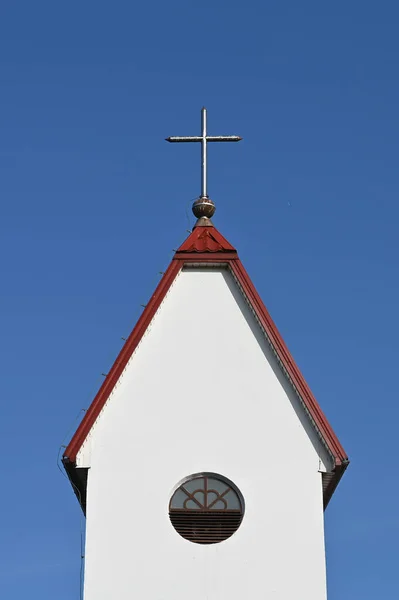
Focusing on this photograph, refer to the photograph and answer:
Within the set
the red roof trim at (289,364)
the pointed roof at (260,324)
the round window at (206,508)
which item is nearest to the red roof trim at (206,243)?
the pointed roof at (260,324)

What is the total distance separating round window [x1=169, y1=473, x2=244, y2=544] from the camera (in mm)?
22500

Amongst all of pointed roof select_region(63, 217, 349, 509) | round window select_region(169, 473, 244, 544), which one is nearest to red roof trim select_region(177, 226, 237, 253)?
pointed roof select_region(63, 217, 349, 509)

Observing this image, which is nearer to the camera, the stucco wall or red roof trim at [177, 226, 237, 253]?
the stucco wall

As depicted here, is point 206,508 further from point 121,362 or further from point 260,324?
point 260,324

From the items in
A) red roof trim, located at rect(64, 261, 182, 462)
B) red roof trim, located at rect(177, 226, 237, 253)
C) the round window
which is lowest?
the round window

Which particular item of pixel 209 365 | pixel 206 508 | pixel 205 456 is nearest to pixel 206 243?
pixel 209 365

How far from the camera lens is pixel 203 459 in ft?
75.0

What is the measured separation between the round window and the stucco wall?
0.59 feet

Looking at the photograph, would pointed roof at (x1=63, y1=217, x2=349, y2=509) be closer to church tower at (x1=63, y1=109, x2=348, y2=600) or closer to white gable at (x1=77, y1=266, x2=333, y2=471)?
church tower at (x1=63, y1=109, x2=348, y2=600)

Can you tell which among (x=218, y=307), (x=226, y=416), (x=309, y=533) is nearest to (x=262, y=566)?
(x=309, y=533)

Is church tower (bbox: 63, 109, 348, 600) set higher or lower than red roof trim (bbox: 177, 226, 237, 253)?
lower

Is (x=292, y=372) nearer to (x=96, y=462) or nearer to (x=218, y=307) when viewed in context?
(x=218, y=307)

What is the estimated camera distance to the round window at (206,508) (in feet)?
73.8

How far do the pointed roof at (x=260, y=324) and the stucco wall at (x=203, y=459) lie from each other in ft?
0.57
